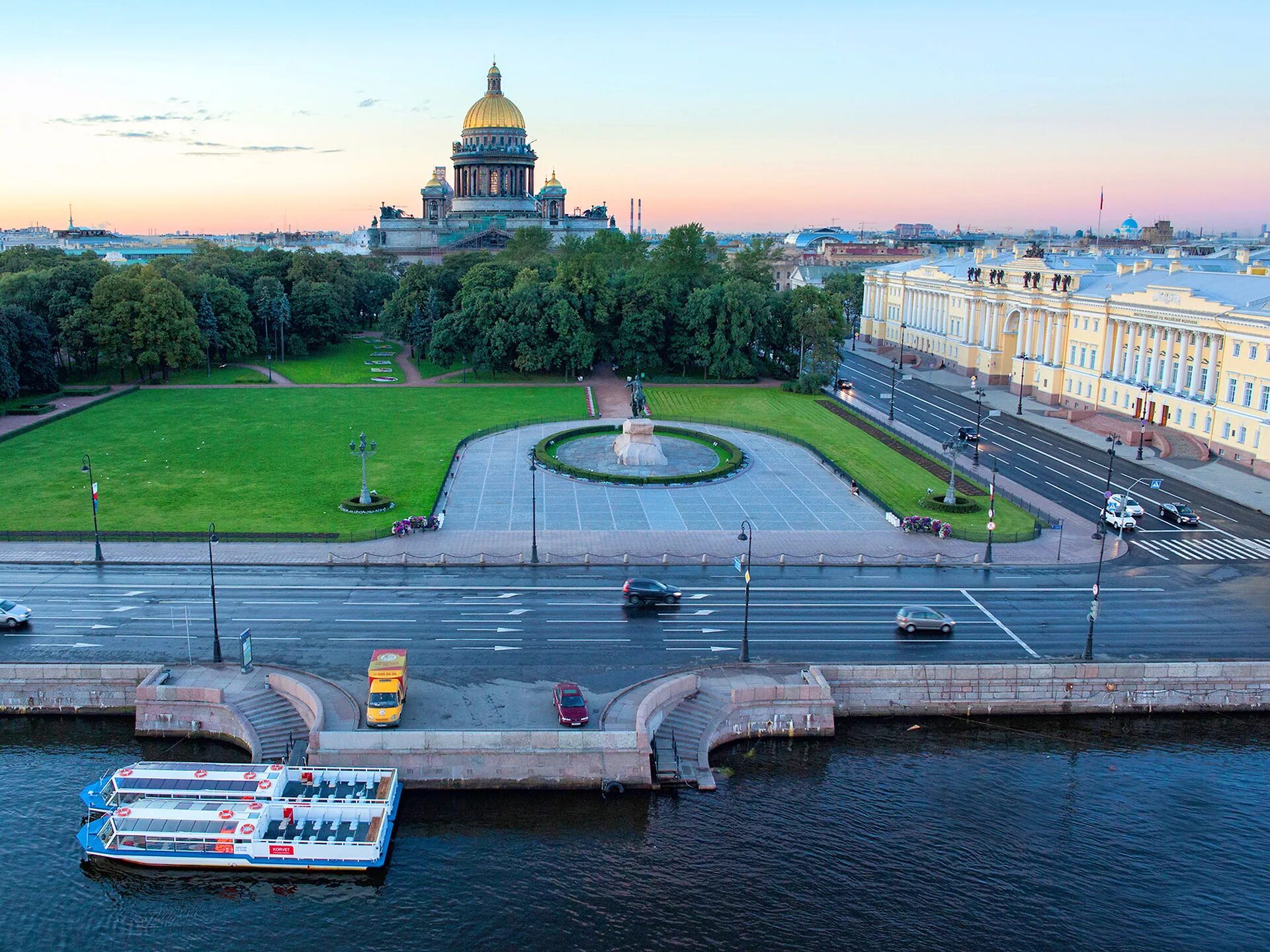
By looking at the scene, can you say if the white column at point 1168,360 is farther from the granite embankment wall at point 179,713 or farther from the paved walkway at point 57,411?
the paved walkway at point 57,411

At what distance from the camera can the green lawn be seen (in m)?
56.9

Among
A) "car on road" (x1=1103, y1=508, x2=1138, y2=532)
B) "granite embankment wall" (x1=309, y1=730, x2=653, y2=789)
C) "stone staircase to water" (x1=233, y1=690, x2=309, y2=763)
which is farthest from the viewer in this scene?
"car on road" (x1=1103, y1=508, x2=1138, y2=532)

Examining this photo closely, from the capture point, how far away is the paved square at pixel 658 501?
54438mm

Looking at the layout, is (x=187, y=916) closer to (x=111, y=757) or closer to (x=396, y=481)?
(x=111, y=757)

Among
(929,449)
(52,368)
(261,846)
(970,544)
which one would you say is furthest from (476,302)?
(261,846)

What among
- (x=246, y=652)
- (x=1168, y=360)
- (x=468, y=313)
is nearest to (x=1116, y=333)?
(x=1168, y=360)

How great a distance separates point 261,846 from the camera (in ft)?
90.0

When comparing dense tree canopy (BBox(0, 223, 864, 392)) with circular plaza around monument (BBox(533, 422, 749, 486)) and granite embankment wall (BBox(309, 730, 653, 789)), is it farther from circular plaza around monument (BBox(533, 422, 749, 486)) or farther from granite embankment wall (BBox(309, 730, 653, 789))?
granite embankment wall (BBox(309, 730, 653, 789))

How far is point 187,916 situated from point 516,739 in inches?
387

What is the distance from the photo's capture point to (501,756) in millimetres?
30625

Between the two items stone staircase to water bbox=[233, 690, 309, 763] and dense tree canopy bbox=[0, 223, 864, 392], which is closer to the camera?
stone staircase to water bbox=[233, 690, 309, 763]

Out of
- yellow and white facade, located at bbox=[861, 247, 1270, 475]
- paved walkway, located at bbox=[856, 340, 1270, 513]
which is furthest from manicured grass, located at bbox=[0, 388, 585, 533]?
yellow and white facade, located at bbox=[861, 247, 1270, 475]

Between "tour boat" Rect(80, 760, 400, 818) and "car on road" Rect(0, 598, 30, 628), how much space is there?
12.8m

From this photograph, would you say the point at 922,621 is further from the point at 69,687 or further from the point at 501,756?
the point at 69,687
